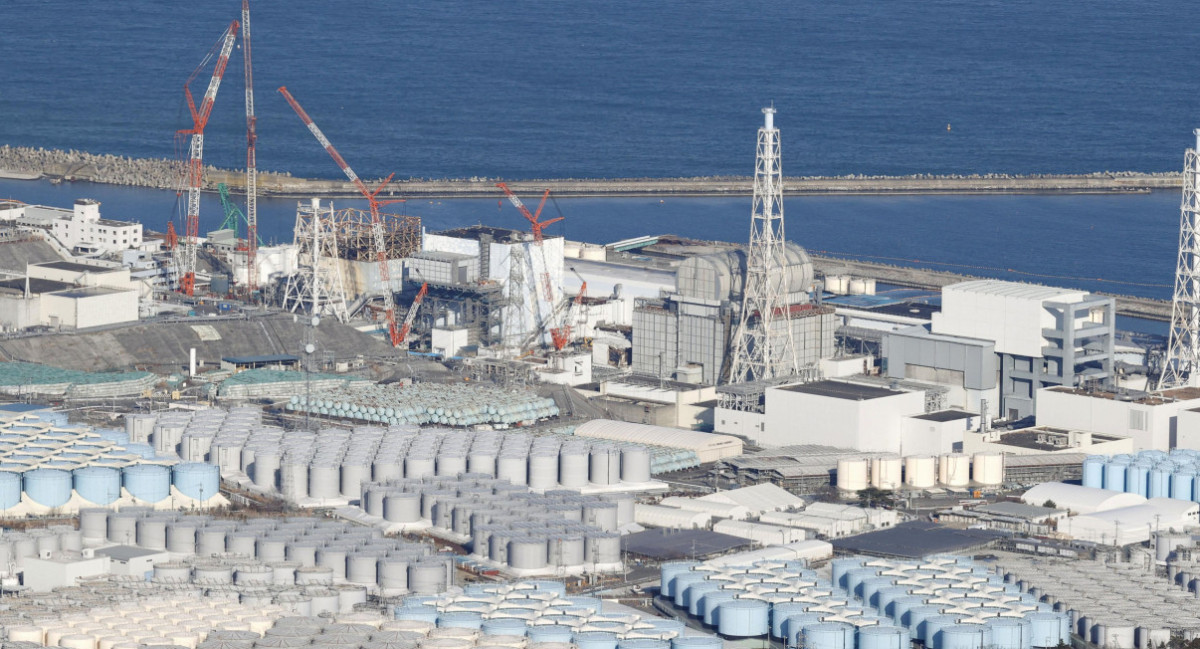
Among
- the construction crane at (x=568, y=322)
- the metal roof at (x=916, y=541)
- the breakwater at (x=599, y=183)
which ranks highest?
the breakwater at (x=599, y=183)

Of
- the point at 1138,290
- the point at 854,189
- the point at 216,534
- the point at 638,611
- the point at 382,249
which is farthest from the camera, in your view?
the point at 854,189

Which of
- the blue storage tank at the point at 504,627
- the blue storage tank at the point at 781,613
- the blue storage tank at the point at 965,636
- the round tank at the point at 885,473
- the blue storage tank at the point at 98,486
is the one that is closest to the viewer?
the blue storage tank at the point at 504,627

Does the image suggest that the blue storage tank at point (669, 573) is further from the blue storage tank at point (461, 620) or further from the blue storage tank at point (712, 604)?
the blue storage tank at point (461, 620)

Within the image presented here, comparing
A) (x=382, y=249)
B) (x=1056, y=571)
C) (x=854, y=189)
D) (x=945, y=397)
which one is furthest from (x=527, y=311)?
(x=854, y=189)

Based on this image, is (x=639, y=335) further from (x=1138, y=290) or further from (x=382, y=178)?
(x=382, y=178)

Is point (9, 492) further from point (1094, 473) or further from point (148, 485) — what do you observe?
point (1094, 473)

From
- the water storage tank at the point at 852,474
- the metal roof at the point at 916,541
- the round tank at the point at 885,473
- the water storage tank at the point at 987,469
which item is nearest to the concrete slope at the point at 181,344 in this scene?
the water storage tank at the point at 852,474
